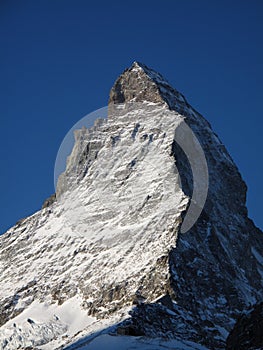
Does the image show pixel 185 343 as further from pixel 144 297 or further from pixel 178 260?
pixel 178 260

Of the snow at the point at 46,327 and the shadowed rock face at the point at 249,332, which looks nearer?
the shadowed rock face at the point at 249,332

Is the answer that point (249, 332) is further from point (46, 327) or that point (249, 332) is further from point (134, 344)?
point (46, 327)

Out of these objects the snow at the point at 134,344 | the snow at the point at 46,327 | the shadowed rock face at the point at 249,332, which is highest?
the snow at the point at 46,327

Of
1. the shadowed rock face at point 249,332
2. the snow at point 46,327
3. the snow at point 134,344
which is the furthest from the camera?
the snow at point 46,327

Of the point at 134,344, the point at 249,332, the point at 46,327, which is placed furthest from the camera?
the point at 46,327

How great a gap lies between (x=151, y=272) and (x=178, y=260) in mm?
7457

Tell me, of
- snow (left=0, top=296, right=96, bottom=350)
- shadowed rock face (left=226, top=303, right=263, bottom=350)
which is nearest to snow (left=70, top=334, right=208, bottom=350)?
shadowed rock face (left=226, top=303, right=263, bottom=350)

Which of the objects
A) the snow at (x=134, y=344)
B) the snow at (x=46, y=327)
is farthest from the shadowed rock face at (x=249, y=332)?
the snow at (x=46, y=327)

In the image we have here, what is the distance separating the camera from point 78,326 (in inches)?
7279

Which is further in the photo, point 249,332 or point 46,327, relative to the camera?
point 46,327

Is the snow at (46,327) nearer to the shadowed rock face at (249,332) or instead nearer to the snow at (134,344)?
the snow at (134,344)

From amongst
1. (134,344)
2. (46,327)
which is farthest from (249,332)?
(46,327)

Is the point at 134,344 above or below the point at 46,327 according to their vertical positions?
below

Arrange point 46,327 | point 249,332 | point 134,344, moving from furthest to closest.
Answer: point 46,327 → point 134,344 → point 249,332
